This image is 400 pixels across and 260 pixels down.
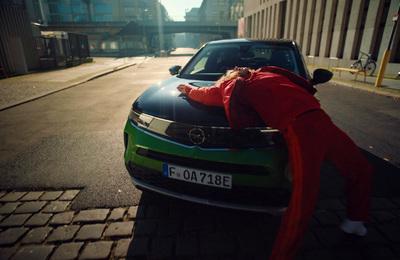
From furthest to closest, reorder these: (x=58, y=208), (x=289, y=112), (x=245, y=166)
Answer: (x=58, y=208) → (x=245, y=166) → (x=289, y=112)

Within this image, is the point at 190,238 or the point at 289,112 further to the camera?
the point at 190,238

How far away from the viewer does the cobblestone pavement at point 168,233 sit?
1.86m

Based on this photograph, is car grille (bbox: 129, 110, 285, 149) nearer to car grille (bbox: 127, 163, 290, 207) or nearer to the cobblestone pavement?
car grille (bbox: 127, 163, 290, 207)

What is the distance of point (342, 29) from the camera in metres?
16.9

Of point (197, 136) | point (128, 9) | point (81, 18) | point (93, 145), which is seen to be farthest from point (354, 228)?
point (128, 9)

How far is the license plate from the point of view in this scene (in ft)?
5.81

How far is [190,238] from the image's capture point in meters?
2.01

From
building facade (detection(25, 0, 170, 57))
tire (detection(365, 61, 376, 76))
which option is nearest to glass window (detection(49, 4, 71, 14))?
building facade (detection(25, 0, 170, 57))

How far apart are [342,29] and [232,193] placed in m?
19.7

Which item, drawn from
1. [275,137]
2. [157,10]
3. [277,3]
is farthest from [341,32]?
[157,10]

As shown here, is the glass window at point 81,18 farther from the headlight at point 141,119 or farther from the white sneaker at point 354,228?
the white sneaker at point 354,228

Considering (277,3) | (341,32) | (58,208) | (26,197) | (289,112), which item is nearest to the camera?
(289,112)

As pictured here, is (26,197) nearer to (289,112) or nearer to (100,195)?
(100,195)

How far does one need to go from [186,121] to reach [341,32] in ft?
64.2
